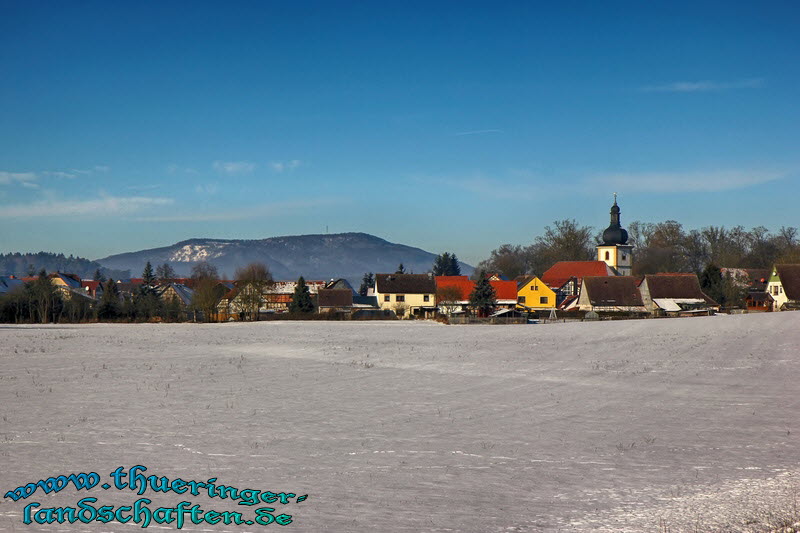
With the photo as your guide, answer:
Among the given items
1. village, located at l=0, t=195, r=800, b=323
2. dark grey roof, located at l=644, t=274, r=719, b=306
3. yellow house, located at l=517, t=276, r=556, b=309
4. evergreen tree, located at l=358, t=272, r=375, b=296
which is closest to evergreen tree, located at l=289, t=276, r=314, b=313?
village, located at l=0, t=195, r=800, b=323

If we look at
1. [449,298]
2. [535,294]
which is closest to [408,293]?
[449,298]

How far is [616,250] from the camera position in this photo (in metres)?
146

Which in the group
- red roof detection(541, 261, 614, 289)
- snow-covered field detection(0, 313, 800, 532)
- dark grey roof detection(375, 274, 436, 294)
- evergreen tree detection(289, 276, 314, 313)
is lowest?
snow-covered field detection(0, 313, 800, 532)

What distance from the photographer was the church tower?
146 meters

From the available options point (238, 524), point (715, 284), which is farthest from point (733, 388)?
point (715, 284)

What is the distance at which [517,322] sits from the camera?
72688 millimetres

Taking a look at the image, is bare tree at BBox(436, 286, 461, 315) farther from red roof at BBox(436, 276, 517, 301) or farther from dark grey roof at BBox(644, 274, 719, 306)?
dark grey roof at BBox(644, 274, 719, 306)

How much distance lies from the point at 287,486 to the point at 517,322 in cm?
6172

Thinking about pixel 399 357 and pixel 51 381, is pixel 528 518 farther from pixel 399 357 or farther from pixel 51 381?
pixel 399 357

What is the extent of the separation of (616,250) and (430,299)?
170ft

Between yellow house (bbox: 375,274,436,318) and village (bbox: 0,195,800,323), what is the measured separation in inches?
5.8

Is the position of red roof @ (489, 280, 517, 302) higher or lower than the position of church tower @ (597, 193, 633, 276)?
lower

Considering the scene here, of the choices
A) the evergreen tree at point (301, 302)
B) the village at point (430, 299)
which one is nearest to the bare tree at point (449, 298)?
the village at point (430, 299)

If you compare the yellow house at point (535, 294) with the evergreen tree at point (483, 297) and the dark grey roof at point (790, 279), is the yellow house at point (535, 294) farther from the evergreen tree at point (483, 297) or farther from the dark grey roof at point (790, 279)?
the dark grey roof at point (790, 279)
